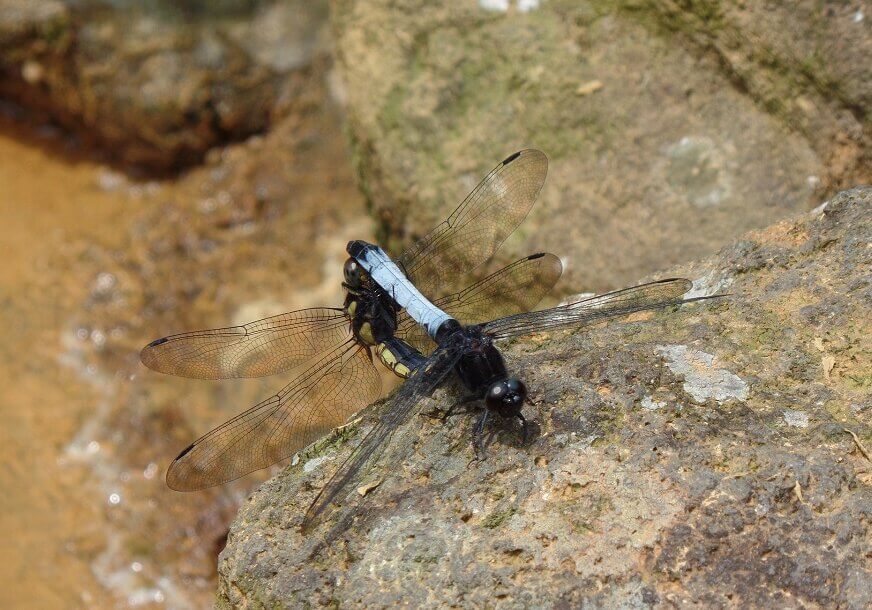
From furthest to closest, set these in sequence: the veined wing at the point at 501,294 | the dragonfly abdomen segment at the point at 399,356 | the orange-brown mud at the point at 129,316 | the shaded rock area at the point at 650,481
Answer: the orange-brown mud at the point at 129,316, the veined wing at the point at 501,294, the dragonfly abdomen segment at the point at 399,356, the shaded rock area at the point at 650,481

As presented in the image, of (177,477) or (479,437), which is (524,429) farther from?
(177,477)

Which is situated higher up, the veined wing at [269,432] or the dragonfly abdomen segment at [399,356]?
the veined wing at [269,432]

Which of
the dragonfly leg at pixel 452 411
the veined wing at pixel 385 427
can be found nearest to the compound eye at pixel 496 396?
the dragonfly leg at pixel 452 411

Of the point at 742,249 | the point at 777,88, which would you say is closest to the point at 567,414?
the point at 742,249

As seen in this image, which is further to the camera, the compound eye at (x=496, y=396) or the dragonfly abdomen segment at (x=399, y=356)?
the dragonfly abdomen segment at (x=399, y=356)

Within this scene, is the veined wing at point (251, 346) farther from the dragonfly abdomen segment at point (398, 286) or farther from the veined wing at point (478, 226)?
the veined wing at point (478, 226)

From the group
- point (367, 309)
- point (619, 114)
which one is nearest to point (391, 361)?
point (367, 309)
